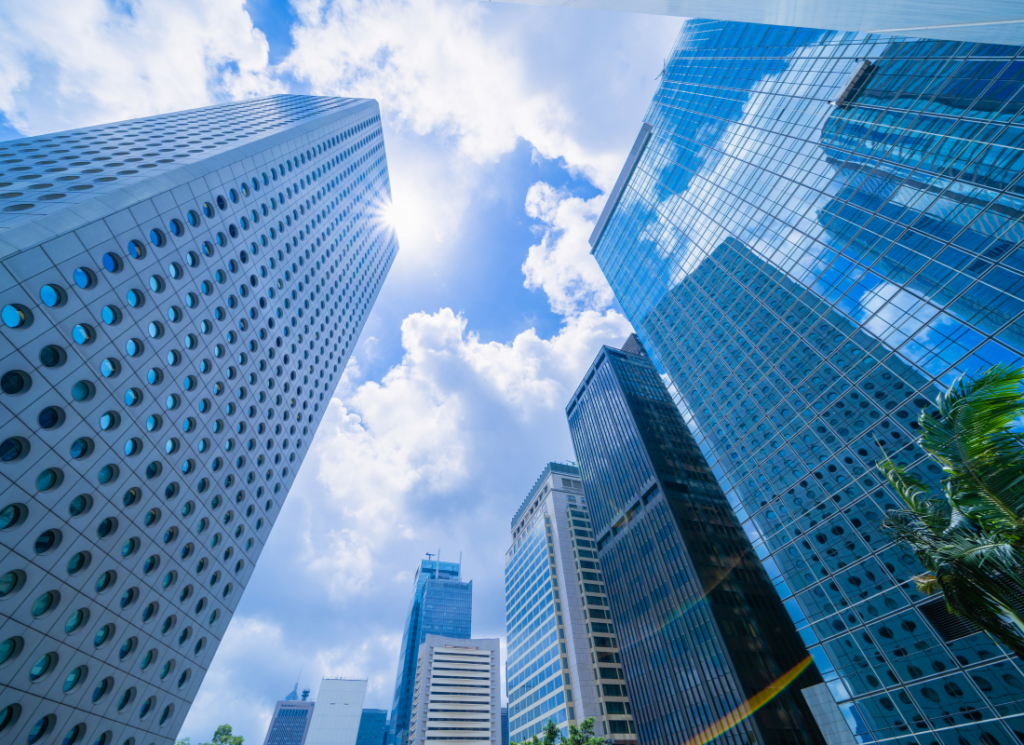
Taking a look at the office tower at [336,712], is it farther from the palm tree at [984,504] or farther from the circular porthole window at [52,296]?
the palm tree at [984,504]

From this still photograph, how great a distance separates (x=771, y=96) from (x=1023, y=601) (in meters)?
57.4

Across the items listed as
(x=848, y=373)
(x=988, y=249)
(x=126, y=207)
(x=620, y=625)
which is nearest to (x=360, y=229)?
(x=126, y=207)

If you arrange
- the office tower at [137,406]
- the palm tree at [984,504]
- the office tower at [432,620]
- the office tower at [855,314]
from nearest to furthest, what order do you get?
the palm tree at [984,504], the office tower at [137,406], the office tower at [855,314], the office tower at [432,620]

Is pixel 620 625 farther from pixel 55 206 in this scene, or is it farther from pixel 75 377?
pixel 55 206

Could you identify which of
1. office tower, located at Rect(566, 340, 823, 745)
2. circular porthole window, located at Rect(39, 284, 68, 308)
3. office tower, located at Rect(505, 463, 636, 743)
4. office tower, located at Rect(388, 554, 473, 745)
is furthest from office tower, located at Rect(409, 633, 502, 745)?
circular porthole window, located at Rect(39, 284, 68, 308)

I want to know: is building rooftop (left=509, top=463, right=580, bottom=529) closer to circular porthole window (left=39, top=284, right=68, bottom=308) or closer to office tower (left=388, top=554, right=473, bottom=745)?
office tower (left=388, top=554, right=473, bottom=745)

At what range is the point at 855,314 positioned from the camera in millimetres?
37969

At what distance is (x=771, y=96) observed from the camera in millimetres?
50469

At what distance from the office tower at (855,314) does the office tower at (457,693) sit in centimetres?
11317

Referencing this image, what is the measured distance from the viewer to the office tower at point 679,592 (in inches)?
1980

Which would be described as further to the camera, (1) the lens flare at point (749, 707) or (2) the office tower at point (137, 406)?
(1) the lens flare at point (749, 707)

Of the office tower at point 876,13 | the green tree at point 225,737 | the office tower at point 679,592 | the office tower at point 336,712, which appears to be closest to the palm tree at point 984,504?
the office tower at point 876,13

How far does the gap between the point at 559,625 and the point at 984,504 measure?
87501 mm

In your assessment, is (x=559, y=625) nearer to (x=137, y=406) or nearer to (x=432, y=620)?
(x=137, y=406)
